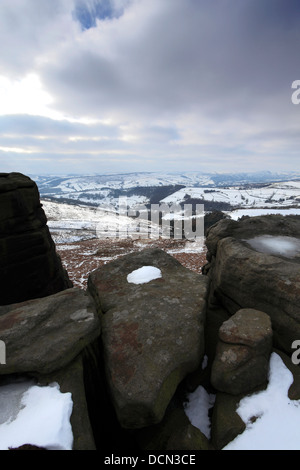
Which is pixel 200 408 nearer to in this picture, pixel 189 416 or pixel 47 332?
pixel 189 416

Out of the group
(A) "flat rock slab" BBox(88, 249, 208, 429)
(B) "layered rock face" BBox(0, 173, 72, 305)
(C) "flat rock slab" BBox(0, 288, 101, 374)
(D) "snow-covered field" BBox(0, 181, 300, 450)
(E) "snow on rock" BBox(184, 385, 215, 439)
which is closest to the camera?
(D) "snow-covered field" BBox(0, 181, 300, 450)

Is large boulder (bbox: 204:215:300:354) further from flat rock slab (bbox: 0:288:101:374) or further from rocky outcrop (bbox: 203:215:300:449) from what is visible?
flat rock slab (bbox: 0:288:101:374)

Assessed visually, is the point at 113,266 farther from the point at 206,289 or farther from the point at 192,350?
the point at 192,350

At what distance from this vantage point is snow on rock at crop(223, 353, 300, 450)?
536 cm

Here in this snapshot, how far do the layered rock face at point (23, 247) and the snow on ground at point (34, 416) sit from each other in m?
7.70

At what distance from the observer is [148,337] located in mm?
6875

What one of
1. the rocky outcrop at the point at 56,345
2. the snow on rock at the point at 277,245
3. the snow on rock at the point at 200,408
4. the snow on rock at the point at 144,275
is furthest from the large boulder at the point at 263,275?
the rocky outcrop at the point at 56,345

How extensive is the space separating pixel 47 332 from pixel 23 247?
767 cm

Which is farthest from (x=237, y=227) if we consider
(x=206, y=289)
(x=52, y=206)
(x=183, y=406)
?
(x=52, y=206)

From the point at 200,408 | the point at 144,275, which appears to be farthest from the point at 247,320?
the point at 144,275

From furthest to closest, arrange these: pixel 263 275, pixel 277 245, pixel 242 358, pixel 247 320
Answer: pixel 277 245
pixel 263 275
pixel 247 320
pixel 242 358

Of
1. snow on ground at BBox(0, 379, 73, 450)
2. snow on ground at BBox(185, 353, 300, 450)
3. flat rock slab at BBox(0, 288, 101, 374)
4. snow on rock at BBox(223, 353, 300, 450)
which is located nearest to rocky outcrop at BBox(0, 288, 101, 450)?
flat rock slab at BBox(0, 288, 101, 374)

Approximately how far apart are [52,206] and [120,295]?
412ft

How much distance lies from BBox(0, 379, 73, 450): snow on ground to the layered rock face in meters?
7.70
